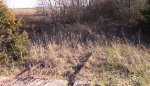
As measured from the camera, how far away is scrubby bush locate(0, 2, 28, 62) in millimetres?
13785

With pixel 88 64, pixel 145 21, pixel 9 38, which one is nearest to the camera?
pixel 88 64

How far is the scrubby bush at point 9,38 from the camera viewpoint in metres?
13.8

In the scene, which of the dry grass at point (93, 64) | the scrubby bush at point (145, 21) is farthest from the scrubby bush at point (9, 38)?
the scrubby bush at point (145, 21)

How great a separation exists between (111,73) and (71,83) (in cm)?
173

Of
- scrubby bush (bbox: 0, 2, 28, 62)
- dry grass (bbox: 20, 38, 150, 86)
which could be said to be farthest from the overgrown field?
scrubby bush (bbox: 0, 2, 28, 62)

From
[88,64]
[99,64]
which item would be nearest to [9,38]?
[88,64]

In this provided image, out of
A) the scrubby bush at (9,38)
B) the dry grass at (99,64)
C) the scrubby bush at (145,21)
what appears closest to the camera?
the dry grass at (99,64)

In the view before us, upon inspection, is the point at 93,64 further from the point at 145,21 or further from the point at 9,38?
the point at 145,21

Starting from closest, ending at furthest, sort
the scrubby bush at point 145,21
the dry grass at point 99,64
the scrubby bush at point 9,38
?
the dry grass at point 99,64, the scrubby bush at point 9,38, the scrubby bush at point 145,21

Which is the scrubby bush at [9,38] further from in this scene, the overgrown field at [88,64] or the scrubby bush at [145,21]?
the scrubby bush at [145,21]

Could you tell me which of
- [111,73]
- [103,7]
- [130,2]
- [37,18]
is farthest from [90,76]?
[37,18]

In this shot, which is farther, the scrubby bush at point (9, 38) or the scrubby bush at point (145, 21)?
the scrubby bush at point (145, 21)

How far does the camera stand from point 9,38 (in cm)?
1402

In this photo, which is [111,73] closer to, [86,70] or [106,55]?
[86,70]
